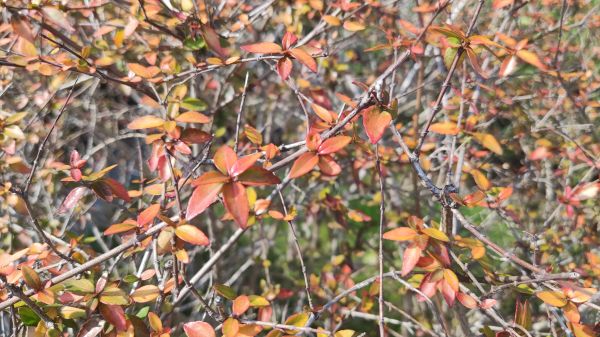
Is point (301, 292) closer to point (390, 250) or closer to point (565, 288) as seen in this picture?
point (390, 250)

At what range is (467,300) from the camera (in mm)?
1309

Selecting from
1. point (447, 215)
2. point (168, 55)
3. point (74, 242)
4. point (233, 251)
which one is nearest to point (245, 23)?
point (168, 55)

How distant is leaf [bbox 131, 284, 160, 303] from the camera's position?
4.20ft

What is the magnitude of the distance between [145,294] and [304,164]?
0.51 metres

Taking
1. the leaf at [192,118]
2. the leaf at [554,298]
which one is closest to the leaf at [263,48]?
the leaf at [192,118]

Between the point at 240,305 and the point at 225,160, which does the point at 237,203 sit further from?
the point at 240,305

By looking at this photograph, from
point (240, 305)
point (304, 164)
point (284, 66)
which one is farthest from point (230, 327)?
point (284, 66)

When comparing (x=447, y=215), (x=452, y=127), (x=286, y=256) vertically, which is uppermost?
(x=452, y=127)

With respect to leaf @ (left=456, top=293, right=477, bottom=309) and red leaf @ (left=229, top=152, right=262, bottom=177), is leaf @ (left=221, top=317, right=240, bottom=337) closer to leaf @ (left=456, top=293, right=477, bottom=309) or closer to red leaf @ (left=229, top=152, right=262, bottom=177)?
red leaf @ (left=229, top=152, right=262, bottom=177)

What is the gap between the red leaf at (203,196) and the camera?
1000 mm

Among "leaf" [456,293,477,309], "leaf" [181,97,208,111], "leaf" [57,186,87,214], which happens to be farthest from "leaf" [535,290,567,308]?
"leaf" [57,186,87,214]

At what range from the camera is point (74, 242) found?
161 cm

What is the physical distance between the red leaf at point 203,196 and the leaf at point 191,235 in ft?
0.50

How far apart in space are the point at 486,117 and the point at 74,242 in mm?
Result: 1857
